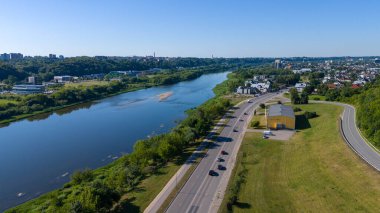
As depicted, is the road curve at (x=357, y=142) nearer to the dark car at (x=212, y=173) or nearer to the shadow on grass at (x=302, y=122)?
the shadow on grass at (x=302, y=122)

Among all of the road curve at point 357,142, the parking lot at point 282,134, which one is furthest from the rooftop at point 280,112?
the road curve at point 357,142

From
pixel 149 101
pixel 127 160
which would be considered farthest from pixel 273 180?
pixel 149 101

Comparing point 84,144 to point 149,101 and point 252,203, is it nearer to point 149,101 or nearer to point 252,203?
point 252,203

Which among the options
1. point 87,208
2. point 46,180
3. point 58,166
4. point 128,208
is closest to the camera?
point 87,208

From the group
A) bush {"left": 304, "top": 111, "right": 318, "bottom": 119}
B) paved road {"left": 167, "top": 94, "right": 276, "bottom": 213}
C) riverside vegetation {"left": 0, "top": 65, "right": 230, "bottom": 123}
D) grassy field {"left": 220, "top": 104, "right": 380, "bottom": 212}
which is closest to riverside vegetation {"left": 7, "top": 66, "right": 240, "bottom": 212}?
paved road {"left": 167, "top": 94, "right": 276, "bottom": 213}

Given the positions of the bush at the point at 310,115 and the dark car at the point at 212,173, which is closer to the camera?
the dark car at the point at 212,173

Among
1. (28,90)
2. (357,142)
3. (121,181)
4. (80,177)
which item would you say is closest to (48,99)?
(28,90)
